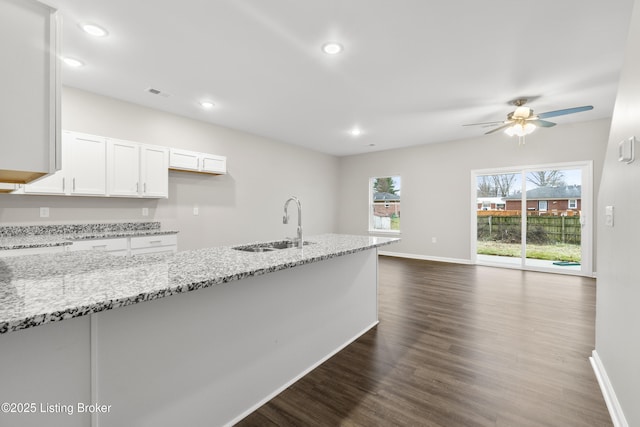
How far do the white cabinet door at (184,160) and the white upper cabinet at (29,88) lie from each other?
10.9ft

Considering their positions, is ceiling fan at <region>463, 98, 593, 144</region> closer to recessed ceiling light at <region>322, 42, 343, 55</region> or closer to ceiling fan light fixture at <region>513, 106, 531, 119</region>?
ceiling fan light fixture at <region>513, 106, 531, 119</region>

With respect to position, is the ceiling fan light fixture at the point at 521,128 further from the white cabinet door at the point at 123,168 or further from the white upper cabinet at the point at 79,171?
the white upper cabinet at the point at 79,171

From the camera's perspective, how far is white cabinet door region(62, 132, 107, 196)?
330 cm

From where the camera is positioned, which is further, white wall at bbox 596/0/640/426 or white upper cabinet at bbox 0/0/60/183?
white wall at bbox 596/0/640/426

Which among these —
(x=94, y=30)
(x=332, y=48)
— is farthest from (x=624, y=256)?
(x=94, y=30)

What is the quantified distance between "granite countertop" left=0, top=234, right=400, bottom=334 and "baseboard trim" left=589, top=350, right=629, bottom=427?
172 cm

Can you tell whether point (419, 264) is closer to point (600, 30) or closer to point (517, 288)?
point (517, 288)

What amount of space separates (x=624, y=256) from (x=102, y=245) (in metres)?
4.40

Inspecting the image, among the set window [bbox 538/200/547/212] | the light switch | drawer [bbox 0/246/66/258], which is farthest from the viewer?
window [bbox 538/200/547/212]

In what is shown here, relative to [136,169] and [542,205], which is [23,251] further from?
[542,205]

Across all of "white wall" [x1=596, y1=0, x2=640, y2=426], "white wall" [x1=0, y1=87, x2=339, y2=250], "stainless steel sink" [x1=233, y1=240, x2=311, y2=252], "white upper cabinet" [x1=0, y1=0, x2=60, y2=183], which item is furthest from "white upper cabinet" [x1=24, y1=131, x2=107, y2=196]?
"white wall" [x1=596, y1=0, x2=640, y2=426]

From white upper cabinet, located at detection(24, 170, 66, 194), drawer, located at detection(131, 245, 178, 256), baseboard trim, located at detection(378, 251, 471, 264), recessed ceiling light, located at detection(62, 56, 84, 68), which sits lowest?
baseboard trim, located at detection(378, 251, 471, 264)

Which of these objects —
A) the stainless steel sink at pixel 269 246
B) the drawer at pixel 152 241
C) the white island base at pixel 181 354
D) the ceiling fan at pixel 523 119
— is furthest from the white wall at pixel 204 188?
the ceiling fan at pixel 523 119

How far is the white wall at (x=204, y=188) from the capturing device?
3572mm
